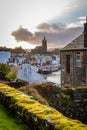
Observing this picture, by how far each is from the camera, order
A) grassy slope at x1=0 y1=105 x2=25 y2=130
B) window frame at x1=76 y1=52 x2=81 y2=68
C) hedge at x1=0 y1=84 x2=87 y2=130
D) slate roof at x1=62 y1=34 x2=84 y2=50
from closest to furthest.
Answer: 1. hedge at x1=0 y1=84 x2=87 y2=130
2. grassy slope at x1=0 y1=105 x2=25 y2=130
3. window frame at x1=76 y1=52 x2=81 y2=68
4. slate roof at x1=62 y1=34 x2=84 y2=50

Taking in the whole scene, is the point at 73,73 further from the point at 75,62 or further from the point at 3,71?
the point at 3,71

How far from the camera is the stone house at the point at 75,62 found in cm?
3741

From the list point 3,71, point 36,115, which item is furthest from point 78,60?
point 36,115

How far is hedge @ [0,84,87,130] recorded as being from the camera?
943 cm

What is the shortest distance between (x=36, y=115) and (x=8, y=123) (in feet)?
6.68

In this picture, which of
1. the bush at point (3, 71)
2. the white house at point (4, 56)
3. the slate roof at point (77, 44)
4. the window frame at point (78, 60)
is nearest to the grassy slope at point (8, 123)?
the bush at point (3, 71)

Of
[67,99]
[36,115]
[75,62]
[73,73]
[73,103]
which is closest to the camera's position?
[36,115]

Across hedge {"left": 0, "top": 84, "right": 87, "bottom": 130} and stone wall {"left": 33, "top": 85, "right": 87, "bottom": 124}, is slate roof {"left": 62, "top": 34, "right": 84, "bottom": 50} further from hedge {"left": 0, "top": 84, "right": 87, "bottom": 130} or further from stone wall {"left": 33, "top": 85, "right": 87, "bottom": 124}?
hedge {"left": 0, "top": 84, "right": 87, "bottom": 130}

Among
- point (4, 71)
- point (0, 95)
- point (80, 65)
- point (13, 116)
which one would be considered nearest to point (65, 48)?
point (80, 65)

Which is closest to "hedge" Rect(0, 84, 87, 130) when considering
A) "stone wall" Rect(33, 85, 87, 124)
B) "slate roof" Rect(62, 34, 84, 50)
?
"stone wall" Rect(33, 85, 87, 124)

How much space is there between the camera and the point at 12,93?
51.3 feet

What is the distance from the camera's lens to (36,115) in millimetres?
10984

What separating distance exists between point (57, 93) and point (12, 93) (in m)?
7.64

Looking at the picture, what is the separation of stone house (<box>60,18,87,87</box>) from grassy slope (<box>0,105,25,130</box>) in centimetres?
2396
